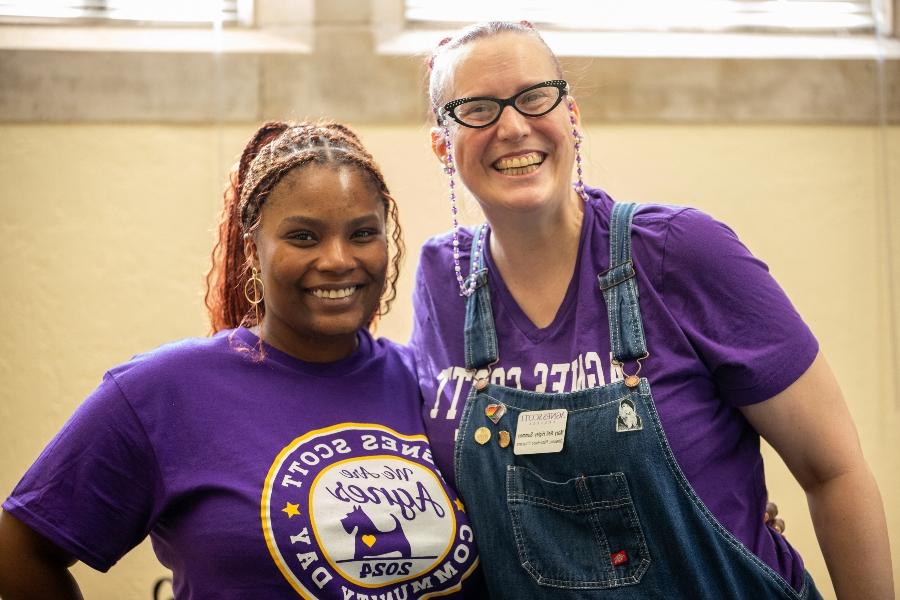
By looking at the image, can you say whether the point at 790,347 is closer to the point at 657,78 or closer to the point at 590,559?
the point at 590,559

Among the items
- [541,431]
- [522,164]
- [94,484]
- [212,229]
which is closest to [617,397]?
[541,431]

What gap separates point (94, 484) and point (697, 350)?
102cm

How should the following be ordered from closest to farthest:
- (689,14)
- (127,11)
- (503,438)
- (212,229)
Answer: (503,438) < (212,229) < (127,11) < (689,14)

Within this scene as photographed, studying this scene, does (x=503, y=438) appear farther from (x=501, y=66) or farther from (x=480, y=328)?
(x=501, y=66)

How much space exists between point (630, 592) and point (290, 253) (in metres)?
0.82

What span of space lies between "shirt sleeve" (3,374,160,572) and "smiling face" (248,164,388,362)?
0.33m

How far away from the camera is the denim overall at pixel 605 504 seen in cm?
164

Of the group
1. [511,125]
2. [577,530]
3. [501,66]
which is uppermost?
[501,66]

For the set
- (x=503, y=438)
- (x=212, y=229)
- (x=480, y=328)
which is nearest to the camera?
(x=503, y=438)

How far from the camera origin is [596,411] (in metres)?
1.68

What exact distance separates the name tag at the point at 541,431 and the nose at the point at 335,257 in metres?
0.40

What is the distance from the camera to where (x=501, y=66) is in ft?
5.90

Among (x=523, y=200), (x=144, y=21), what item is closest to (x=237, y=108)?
(x=144, y=21)

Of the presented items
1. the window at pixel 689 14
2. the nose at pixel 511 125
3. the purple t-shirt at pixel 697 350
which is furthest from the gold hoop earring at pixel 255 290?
the window at pixel 689 14
